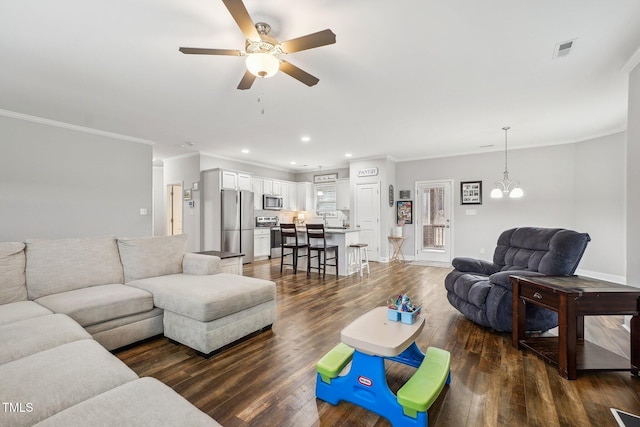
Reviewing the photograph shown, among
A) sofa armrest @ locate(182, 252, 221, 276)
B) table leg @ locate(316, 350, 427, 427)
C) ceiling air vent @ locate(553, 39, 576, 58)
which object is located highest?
ceiling air vent @ locate(553, 39, 576, 58)

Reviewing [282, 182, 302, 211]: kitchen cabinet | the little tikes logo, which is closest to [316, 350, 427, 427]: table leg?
the little tikes logo

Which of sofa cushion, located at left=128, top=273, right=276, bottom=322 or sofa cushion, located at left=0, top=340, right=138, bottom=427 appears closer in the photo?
sofa cushion, located at left=0, top=340, right=138, bottom=427

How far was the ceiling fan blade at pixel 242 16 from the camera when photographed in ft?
5.46

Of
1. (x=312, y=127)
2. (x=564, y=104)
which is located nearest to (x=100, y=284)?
(x=312, y=127)

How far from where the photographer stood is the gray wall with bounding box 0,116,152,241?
416 cm

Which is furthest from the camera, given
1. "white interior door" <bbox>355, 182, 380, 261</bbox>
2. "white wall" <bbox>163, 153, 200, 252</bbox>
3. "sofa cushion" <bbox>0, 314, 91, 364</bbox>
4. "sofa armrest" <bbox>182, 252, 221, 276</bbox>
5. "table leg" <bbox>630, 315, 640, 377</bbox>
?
"white interior door" <bbox>355, 182, 380, 261</bbox>

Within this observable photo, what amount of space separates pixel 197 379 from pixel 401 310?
5.06 ft

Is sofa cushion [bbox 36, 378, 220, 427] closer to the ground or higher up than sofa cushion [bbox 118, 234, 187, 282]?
closer to the ground

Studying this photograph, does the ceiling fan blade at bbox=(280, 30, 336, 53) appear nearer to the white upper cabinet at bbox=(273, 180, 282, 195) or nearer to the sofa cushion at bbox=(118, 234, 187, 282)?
the sofa cushion at bbox=(118, 234, 187, 282)

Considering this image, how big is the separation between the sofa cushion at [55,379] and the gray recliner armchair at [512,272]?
298 centimetres

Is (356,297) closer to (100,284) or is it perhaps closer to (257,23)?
(100,284)

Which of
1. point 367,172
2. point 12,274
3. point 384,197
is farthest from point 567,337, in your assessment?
point 367,172

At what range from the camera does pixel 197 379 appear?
→ 2.02 meters

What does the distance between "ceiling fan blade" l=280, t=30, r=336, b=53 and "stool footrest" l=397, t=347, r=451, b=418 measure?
7.40 ft
